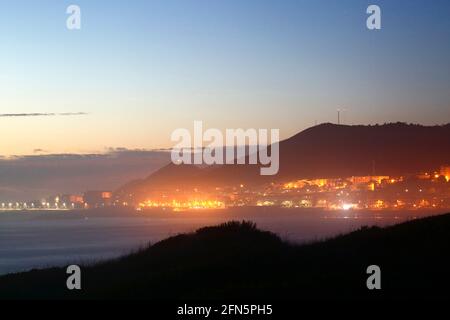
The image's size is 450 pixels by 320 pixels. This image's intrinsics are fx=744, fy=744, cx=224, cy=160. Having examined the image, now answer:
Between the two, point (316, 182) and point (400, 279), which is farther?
point (316, 182)

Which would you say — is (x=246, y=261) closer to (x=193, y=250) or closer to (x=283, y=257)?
(x=283, y=257)
